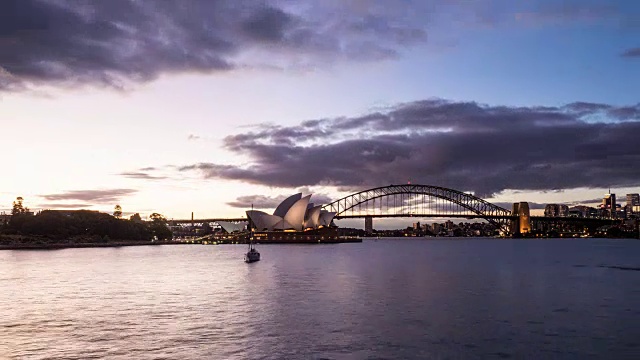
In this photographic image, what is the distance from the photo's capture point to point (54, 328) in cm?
3206

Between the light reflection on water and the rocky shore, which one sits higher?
the rocky shore

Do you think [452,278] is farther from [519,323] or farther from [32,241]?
[32,241]

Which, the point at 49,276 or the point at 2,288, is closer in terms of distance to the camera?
the point at 2,288

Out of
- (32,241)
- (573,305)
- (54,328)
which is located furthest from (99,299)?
(32,241)

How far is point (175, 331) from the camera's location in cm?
3119

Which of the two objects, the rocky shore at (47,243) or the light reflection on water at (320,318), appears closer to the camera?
the light reflection on water at (320,318)

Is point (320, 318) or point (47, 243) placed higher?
point (47, 243)

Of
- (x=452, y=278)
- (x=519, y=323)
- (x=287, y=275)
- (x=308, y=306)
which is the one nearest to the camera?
(x=519, y=323)

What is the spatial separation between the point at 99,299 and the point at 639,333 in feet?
119

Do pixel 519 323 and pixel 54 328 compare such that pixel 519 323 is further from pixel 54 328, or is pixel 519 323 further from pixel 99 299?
pixel 99 299

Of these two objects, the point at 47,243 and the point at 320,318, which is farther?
the point at 47,243

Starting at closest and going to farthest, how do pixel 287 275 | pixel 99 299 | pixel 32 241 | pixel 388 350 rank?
pixel 388 350, pixel 99 299, pixel 287 275, pixel 32 241

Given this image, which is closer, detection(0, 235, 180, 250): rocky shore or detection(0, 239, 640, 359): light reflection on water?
detection(0, 239, 640, 359): light reflection on water

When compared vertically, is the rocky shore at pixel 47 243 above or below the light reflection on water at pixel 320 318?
above
